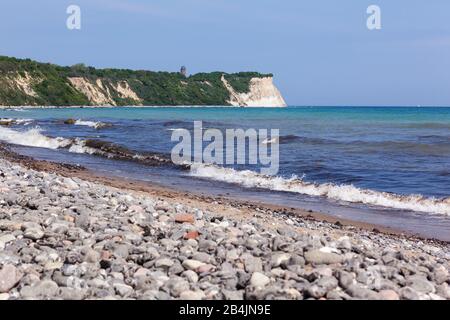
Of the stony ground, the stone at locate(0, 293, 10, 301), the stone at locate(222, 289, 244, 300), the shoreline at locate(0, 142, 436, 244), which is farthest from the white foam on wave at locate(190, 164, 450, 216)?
the stone at locate(0, 293, 10, 301)

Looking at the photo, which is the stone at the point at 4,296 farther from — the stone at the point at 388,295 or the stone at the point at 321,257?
the stone at the point at 388,295

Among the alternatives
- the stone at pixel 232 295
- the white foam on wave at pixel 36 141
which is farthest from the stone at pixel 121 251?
the white foam on wave at pixel 36 141

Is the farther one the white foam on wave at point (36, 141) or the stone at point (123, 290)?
the white foam on wave at point (36, 141)

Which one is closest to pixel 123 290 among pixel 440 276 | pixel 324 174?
pixel 440 276

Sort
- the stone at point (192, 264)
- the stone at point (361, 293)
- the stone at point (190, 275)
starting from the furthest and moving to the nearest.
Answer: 1. the stone at point (192, 264)
2. the stone at point (190, 275)
3. the stone at point (361, 293)

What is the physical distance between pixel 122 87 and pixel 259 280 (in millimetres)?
137186

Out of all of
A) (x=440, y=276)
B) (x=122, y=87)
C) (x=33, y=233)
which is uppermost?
(x=122, y=87)

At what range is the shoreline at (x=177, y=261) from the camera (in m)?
4.43

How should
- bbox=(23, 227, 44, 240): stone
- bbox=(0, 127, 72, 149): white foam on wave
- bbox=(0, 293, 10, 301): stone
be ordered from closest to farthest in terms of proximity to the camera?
bbox=(0, 293, 10, 301): stone
bbox=(23, 227, 44, 240): stone
bbox=(0, 127, 72, 149): white foam on wave

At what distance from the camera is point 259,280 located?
463cm

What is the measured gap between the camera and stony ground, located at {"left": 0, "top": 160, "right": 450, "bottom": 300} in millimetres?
4441

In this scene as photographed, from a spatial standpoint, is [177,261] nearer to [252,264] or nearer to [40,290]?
[252,264]

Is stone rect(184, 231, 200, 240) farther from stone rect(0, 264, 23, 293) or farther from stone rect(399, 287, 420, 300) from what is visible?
stone rect(399, 287, 420, 300)

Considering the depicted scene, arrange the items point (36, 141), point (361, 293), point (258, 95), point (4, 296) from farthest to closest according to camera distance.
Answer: point (258, 95) → point (36, 141) → point (361, 293) → point (4, 296)
